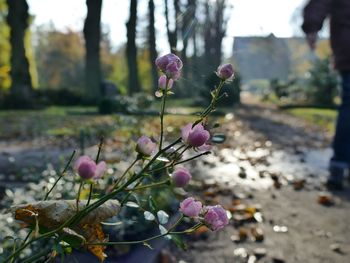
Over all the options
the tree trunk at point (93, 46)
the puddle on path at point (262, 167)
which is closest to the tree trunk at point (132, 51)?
the tree trunk at point (93, 46)

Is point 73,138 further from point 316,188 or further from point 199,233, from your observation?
point 199,233

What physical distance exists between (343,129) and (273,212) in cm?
132

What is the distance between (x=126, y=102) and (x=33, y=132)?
181 inches

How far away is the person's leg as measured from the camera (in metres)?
4.32

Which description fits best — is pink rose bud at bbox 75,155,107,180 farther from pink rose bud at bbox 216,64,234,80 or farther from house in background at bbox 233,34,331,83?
house in background at bbox 233,34,331,83

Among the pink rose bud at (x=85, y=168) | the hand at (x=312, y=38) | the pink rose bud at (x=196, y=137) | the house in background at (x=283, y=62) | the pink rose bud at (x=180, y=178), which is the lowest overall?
the house in background at (x=283, y=62)

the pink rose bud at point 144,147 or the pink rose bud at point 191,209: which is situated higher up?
the pink rose bud at point 144,147

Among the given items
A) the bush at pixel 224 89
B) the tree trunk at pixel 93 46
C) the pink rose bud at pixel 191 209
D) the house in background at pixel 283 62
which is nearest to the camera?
the pink rose bud at pixel 191 209

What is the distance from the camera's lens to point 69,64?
156 feet

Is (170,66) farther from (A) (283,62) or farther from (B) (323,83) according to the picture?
(A) (283,62)

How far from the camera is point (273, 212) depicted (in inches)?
142

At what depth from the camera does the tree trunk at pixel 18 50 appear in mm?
18406

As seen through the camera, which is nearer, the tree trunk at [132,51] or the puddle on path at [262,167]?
the puddle on path at [262,167]

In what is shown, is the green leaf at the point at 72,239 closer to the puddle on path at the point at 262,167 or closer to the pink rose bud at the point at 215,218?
the pink rose bud at the point at 215,218
